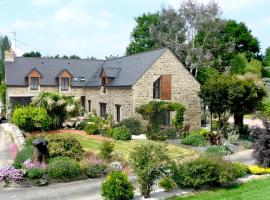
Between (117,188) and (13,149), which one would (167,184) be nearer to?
(117,188)

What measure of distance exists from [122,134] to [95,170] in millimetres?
11125

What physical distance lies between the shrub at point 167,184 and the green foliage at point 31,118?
18854mm

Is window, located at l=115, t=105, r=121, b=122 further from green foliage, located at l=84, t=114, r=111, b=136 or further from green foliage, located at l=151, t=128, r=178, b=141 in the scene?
green foliage, located at l=151, t=128, r=178, b=141

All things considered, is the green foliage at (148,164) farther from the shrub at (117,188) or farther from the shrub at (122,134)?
the shrub at (122,134)

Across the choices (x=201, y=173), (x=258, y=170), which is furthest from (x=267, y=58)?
(x=201, y=173)

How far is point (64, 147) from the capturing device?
18.8 metres

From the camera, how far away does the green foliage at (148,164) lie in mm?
13070

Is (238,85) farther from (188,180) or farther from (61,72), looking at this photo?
(61,72)

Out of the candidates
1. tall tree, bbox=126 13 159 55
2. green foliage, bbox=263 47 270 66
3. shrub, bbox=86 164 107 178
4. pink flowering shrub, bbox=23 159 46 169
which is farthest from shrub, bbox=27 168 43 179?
green foliage, bbox=263 47 270 66

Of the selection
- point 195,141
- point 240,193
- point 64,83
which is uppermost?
point 64,83

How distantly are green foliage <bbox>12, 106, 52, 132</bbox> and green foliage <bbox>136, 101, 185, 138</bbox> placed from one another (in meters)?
8.14

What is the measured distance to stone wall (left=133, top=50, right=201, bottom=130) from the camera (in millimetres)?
31188

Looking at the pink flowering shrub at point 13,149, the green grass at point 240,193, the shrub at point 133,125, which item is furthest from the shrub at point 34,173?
the shrub at point 133,125

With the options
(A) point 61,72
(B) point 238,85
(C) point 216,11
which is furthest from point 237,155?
(C) point 216,11
